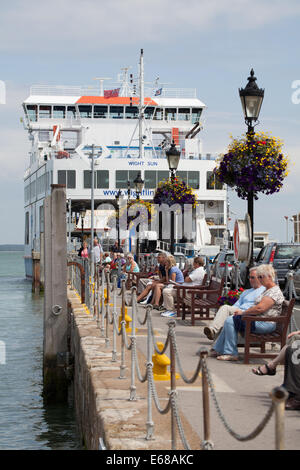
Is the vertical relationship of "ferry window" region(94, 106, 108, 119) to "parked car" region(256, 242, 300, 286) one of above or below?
above

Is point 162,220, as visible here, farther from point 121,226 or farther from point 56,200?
point 56,200

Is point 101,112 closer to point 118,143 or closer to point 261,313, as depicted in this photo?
point 118,143

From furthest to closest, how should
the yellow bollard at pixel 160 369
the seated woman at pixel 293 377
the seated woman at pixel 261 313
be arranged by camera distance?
the seated woman at pixel 261 313 < the yellow bollard at pixel 160 369 < the seated woman at pixel 293 377

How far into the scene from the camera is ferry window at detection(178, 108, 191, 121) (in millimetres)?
74875

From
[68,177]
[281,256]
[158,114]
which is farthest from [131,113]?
[281,256]

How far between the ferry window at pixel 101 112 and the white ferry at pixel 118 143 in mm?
95

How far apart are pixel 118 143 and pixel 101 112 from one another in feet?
11.0

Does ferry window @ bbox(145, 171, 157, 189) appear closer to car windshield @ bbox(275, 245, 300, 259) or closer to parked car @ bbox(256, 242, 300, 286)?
parked car @ bbox(256, 242, 300, 286)

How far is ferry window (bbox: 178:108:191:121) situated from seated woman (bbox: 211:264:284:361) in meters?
66.2

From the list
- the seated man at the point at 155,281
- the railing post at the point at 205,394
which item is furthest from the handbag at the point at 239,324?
the seated man at the point at 155,281

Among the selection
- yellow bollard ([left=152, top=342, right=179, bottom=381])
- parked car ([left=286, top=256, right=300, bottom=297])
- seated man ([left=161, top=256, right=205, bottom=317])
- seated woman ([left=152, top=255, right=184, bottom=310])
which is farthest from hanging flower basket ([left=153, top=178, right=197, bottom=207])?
yellow bollard ([left=152, top=342, right=179, bottom=381])

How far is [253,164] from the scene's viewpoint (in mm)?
13555

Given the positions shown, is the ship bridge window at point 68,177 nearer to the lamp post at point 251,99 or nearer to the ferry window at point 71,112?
the ferry window at point 71,112

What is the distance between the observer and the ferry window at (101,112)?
2849 inches
